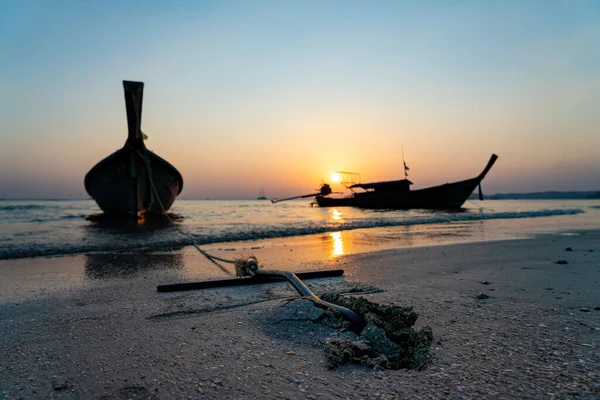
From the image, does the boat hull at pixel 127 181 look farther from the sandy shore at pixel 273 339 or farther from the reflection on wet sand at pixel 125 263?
the sandy shore at pixel 273 339

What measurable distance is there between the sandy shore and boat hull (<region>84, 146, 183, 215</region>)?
12995 mm

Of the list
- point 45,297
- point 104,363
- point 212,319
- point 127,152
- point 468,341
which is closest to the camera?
point 104,363

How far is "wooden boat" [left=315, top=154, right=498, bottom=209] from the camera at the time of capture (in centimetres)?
3312

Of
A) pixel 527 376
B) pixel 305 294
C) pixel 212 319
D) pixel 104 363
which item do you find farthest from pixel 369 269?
pixel 104 363

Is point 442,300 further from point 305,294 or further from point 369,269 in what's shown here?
point 369,269

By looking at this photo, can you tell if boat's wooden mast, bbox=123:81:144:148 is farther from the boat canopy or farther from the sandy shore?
the boat canopy

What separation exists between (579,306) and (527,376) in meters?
1.91

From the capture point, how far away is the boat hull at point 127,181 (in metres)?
17.6

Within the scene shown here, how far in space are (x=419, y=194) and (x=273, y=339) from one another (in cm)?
3362

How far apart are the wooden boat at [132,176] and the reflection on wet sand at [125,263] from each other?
795 centimetres

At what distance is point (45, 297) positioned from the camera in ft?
13.8

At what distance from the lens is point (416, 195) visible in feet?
113

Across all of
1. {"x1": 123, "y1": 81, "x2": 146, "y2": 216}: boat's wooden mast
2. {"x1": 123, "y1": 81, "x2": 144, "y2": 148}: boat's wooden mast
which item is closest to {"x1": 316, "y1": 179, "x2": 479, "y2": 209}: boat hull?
{"x1": 123, "y1": 81, "x2": 146, "y2": 216}: boat's wooden mast

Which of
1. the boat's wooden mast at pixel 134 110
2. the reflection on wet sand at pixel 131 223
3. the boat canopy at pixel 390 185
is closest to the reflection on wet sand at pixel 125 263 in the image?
the reflection on wet sand at pixel 131 223
